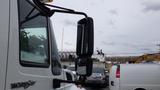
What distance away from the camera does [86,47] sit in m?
3.78

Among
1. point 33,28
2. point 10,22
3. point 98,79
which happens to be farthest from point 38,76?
point 98,79

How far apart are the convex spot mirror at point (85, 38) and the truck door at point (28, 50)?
1.11ft

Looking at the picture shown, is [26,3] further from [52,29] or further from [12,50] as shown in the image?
[52,29]

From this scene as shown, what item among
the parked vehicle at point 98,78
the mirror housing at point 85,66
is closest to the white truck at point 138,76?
the mirror housing at point 85,66

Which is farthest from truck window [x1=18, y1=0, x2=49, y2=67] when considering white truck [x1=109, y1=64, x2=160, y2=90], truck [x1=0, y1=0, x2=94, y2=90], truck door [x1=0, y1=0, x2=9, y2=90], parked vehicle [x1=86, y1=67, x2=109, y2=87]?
parked vehicle [x1=86, y1=67, x2=109, y2=87]

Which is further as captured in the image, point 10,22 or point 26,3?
point 26,3

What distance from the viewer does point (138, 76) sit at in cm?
1720

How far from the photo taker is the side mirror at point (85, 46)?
3.76 m

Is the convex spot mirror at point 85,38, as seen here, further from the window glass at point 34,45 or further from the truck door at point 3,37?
the truck door at point 3,37

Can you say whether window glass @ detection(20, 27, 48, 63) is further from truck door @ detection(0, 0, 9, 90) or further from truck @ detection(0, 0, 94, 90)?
truck door @ detection(0, 0, 9, 90)

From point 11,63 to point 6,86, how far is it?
7.7 inches

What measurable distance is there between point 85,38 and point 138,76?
13.7 m

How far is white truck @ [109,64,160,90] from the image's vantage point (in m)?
17.1

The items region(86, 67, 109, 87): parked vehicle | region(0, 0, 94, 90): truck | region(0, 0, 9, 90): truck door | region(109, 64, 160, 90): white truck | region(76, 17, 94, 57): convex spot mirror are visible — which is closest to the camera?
region(0, 0, 9, 90): truck door
